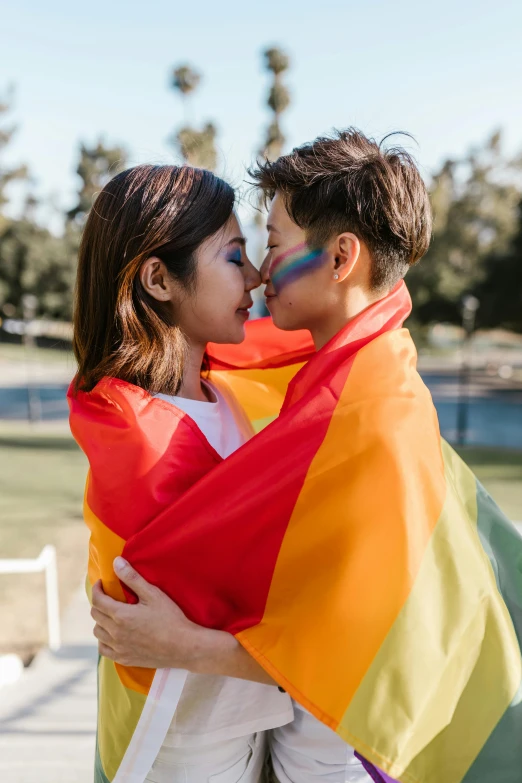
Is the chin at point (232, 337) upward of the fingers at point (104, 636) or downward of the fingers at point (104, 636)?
upward

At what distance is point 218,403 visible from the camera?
5.37ft

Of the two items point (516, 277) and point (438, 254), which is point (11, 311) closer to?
point (438, 254)

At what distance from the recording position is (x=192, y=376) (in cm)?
160

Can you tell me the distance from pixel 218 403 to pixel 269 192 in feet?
1.76

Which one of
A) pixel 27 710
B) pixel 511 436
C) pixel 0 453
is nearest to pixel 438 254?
pixel 511 436

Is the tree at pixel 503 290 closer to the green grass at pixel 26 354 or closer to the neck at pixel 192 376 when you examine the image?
the green grass at pixel 26 354

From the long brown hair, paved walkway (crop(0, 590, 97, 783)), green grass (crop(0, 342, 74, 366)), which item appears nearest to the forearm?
the long brown hair

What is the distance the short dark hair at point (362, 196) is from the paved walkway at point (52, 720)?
3.01 metres

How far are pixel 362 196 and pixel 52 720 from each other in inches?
151

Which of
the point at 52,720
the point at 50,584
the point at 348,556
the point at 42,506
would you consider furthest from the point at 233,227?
the point at 42,506

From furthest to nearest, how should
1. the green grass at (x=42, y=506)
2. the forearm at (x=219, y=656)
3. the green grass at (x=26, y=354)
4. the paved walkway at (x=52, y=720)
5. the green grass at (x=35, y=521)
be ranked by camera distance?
1. the green grass at (x=26, y=354)
2. the green grass at (x=42, y=506)
3. the green grass at (x=35, y=521)
4. the paved walkway at (x=52, y=720)
5. the forearm at (x=219, y=656)

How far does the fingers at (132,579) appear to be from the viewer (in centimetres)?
125

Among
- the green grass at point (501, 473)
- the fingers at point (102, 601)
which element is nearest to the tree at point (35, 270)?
the green grass at point (501, 473)

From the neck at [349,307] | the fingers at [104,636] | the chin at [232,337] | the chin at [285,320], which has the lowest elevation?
the fingers at [104,636]
